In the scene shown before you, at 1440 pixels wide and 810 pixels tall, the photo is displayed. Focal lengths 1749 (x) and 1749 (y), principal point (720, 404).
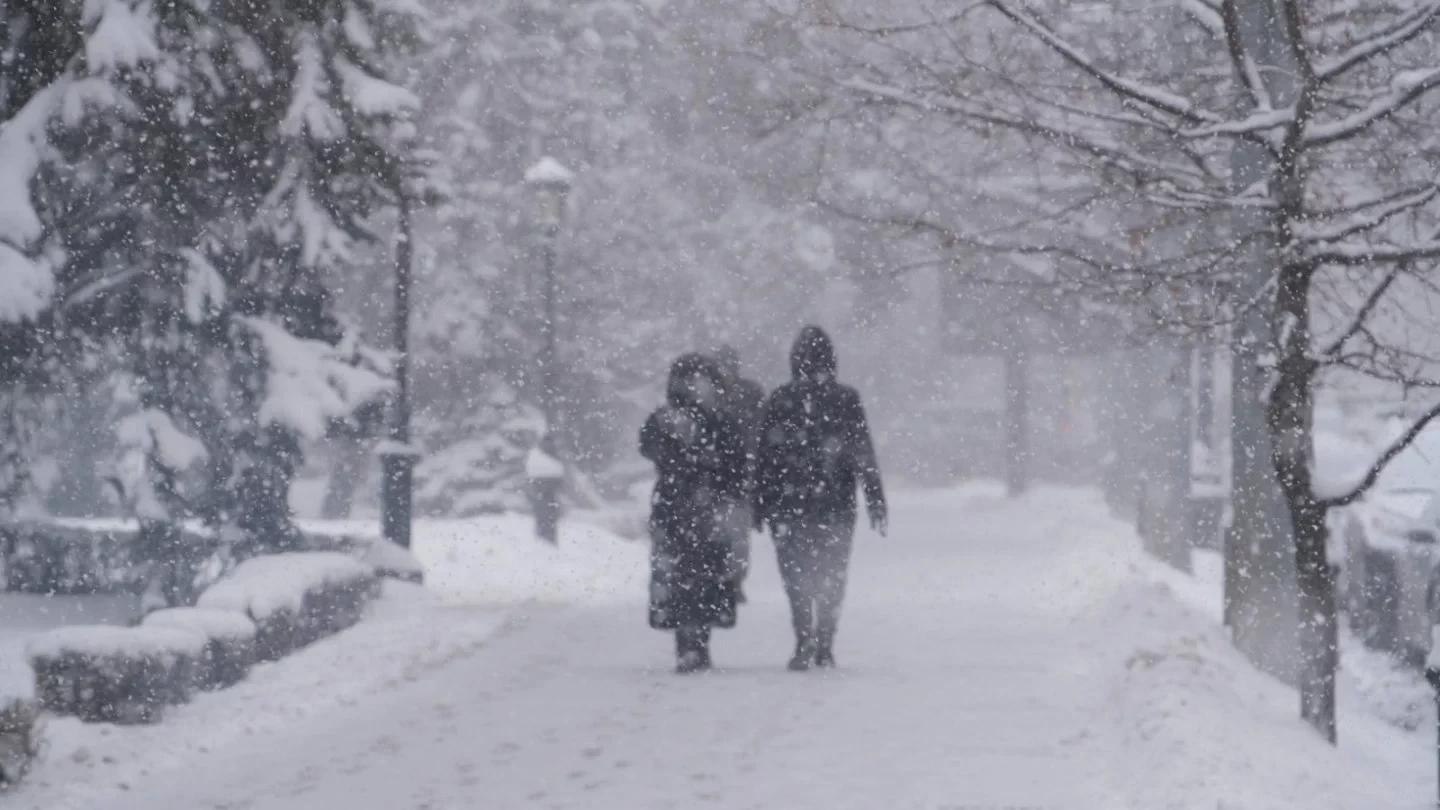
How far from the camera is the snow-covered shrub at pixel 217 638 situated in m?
10.7

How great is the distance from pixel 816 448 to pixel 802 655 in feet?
4.61

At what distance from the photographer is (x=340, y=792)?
799 centimetres

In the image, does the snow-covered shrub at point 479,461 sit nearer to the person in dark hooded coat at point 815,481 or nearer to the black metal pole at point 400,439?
the black metal pole at point 400,439

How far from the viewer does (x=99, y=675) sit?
9.53m

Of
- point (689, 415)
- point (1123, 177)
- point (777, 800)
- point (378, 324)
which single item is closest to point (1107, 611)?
point (689, 415)

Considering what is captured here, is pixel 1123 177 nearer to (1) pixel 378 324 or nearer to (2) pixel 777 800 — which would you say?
(2) pixel 777 800

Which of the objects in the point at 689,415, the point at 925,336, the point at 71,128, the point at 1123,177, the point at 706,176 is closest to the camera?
the point at 1123,177

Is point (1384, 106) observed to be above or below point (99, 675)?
above

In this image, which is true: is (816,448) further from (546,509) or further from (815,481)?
(546,509)

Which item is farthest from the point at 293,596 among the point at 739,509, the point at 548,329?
the point at 548,329

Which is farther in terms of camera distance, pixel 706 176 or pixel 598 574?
pixel 706 176

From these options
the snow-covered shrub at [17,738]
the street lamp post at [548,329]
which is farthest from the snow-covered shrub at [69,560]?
the snow-covered shrub at [17,738]

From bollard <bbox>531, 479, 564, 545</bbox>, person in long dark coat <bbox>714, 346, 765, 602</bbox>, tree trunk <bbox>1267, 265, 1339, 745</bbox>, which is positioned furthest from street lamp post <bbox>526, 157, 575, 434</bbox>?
tree trunk <bbox>1267, 265, 1339, 745</bbox>

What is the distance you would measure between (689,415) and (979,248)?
283 centimetres
